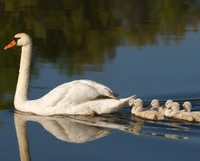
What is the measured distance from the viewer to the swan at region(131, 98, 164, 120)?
10852mm

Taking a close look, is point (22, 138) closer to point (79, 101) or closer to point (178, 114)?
point (79, 101)

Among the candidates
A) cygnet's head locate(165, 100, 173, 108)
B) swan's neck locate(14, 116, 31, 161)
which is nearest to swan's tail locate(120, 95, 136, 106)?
cygnet's head locate(165, 100, 173, 108)

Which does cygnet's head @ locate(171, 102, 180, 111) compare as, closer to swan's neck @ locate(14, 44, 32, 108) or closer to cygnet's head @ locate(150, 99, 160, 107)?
cygnet's head @ locate(150, 99, 160, 107)

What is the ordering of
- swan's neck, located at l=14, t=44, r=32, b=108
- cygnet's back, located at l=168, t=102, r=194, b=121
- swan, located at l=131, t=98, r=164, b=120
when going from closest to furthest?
cygnet's back, located at l=168, t=102, r=194, b=121, swan, located at l=131, t=98, r=164, b=120, swan's neck, located at l=14, t=44, r=32, b=108

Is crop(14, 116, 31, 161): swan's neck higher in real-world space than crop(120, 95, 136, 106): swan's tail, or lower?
lower

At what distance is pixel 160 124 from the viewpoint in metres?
10.7

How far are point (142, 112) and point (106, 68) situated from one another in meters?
3.89

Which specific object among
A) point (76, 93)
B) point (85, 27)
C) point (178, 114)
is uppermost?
point (76, 93)

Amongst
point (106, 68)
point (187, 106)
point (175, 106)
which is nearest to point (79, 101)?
point (175, 106)

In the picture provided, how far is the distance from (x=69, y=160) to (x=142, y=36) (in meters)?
10.0

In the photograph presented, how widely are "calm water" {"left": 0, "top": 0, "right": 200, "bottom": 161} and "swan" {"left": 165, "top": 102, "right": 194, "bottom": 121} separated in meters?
0.09

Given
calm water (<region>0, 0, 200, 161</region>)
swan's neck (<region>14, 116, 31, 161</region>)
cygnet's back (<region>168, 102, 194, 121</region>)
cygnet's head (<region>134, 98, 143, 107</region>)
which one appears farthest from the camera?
cygnet's head (<region>134, 98, 143, 107</region>)

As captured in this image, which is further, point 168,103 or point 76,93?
point 76,93

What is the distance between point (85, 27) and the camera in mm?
20734
